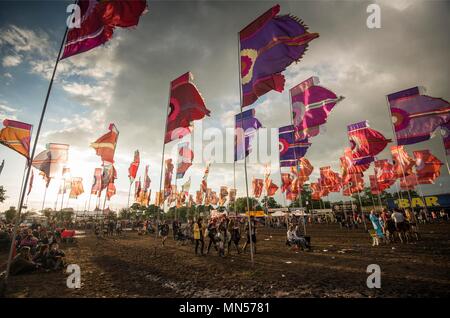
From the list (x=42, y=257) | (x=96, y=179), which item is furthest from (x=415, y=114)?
(x=96, y=179)

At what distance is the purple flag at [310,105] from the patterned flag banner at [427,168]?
25944 millimetres

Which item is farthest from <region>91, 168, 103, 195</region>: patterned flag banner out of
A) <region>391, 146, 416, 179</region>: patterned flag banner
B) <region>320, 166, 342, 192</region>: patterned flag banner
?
<region>391, 146, 416, 179</region>: patterned flag banner

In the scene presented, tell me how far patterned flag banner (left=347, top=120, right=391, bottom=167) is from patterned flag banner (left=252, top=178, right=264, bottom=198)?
63.5 ft

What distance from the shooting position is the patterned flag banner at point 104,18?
24.8 feet

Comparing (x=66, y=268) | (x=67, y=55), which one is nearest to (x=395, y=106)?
(x=67, y=55)

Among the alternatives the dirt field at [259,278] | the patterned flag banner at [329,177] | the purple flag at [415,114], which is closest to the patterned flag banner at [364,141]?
the purple flag at [415,114]

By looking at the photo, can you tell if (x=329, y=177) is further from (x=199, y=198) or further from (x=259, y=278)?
(x=259, y=278)

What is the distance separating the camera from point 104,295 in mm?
6230

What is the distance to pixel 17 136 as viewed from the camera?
14.3 meters

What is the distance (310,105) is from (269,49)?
6.10 m

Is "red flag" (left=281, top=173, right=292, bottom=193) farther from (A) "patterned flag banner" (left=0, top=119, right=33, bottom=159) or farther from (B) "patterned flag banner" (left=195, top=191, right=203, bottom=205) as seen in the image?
(A) "patterned flag banner" (left=0, top=119, right=33, bottom=159)

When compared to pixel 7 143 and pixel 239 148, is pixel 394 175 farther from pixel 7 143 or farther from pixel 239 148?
pixel 7 143

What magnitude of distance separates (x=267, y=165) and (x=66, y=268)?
82.0 ft
